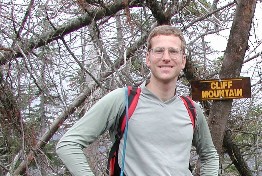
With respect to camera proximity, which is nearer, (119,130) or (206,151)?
(119,130)

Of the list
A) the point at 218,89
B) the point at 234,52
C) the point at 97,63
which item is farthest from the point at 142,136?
the point at 97,63

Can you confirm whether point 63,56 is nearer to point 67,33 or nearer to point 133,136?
point 67,33

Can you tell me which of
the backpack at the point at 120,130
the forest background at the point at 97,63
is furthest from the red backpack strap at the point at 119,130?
the forest background at the point at 97,63

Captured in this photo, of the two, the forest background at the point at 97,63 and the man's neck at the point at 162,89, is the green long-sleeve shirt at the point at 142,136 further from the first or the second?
the forest background at the point at 97,63

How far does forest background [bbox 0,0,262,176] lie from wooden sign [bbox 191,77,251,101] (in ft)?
0.46

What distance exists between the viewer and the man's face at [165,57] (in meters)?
1.94

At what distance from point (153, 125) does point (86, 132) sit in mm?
297

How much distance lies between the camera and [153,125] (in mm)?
1882

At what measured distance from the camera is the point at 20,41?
15.6 ft

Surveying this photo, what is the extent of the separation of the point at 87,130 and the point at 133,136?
0.21 meters

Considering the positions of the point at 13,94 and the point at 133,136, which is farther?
the point at 13,94

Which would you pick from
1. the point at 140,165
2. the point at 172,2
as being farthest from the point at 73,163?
the point at 172,2

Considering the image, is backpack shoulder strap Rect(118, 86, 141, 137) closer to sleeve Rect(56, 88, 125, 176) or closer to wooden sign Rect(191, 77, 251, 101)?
sleeve Rect(56, 88, 125, 176)

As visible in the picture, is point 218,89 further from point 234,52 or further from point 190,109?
point 190,109
